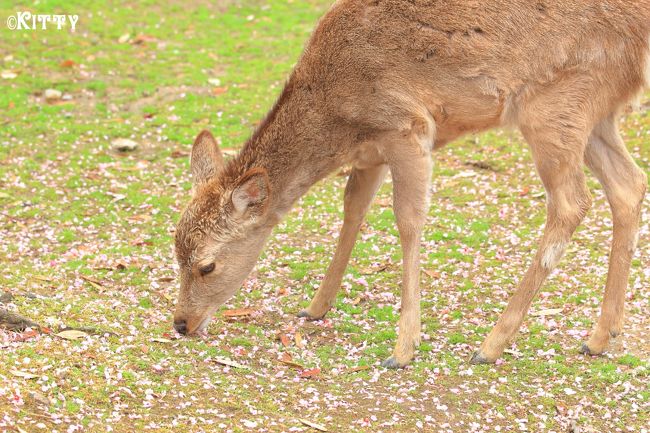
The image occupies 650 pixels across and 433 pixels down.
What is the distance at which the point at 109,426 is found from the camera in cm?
616

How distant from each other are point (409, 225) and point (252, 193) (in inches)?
55.5

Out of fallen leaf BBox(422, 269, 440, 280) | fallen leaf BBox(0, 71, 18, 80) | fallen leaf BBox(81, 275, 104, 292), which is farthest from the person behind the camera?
fallen leaf BBox(0, 71, 18, 80)

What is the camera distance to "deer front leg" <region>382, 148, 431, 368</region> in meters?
7.75

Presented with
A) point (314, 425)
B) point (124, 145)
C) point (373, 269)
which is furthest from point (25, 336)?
point (124, 145)

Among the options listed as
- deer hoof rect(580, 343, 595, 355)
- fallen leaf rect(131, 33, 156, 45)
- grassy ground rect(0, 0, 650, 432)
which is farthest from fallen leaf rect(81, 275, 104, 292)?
fallen leaf rect(131, 33, 156, 45)

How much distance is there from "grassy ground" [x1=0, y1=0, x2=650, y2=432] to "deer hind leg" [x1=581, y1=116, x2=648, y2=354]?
9.2 inches

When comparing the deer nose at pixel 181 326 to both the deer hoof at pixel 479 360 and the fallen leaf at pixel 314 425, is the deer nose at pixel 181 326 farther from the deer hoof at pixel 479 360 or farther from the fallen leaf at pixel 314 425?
the deer hoof at pixel 479 360

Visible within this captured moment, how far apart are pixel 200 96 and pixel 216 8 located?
5012 millimetres

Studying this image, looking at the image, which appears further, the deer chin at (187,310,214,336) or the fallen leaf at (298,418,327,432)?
the deer chin at (187,310,214,336)

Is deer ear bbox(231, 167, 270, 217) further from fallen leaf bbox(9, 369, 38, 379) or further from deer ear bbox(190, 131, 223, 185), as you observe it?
fallen leaf bbox(9, 369, 38, 379)

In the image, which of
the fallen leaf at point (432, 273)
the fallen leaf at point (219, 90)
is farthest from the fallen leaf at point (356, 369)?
the fallen leaf at point (219, 90)

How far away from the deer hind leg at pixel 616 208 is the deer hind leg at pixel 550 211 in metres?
0.50

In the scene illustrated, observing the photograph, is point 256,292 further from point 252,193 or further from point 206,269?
point 252,193

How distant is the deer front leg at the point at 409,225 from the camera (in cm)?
775
